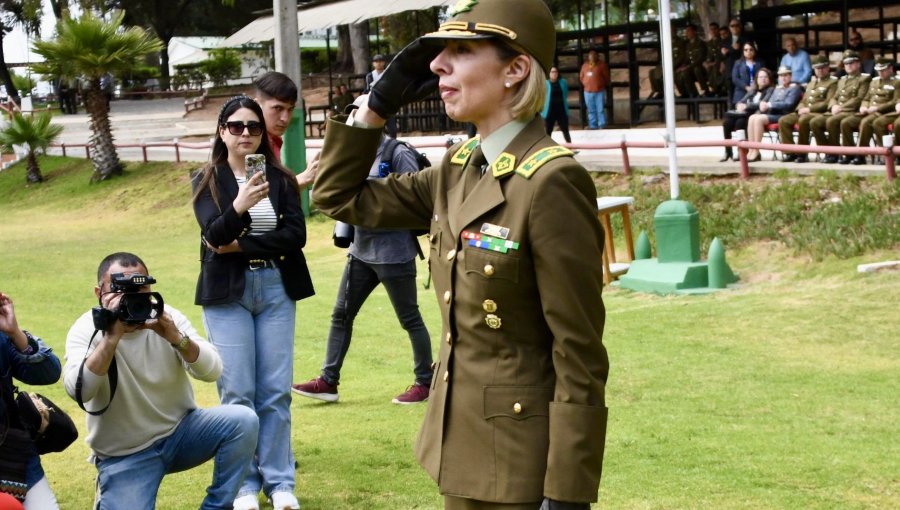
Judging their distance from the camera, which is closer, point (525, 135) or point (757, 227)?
point (525, 135)

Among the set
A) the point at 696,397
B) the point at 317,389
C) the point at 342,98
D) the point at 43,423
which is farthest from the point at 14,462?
the point at 342,98

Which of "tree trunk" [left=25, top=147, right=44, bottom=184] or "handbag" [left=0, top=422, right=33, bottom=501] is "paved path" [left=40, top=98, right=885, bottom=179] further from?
"handbag" [left=0, top=422, right=33, bottom=501]

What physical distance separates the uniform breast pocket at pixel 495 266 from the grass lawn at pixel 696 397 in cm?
286

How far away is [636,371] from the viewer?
9070 millimetres

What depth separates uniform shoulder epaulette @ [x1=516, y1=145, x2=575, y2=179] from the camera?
10.6 ft

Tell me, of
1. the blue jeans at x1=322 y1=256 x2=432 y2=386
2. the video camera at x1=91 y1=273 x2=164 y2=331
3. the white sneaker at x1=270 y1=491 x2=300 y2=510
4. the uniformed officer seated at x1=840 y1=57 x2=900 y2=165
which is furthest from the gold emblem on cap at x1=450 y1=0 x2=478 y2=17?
the uniformed officer seated at x1=840 y1=57 x2=900 y2=165

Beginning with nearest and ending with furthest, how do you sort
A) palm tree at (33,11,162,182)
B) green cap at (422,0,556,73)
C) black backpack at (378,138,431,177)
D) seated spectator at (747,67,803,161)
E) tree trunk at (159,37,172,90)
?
green cap at (422,0,556,73), black backpack at (378,138,431,177), seated spectator at (747,67,803,161), palm tree at (33,11,162,182), tree trunk at (159,37,172,90)

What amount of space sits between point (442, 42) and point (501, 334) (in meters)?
0.76

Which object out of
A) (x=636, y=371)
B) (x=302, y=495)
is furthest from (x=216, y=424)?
(x=636, y=371)

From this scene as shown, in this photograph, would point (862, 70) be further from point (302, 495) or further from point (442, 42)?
point (442, 42)

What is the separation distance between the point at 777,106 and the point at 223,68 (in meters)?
38.3

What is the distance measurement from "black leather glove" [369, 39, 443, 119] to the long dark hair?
248cm

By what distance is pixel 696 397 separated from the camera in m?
8.16

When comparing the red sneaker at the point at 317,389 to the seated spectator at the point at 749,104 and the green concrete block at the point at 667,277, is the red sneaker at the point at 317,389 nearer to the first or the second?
the green concrete block at the point at 667,277
